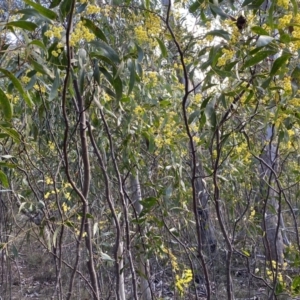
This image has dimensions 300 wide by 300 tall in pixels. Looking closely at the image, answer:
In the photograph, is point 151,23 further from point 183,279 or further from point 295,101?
point 183,279

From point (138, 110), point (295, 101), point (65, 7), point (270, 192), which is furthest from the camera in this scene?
point (270, 192)

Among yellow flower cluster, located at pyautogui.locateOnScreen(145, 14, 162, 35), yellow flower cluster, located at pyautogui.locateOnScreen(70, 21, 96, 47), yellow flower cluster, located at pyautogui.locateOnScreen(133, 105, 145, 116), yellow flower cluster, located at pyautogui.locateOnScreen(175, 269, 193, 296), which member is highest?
yellow flower cluster, located at pyautogui.locateOnScreen(145, 14, 162, 35)

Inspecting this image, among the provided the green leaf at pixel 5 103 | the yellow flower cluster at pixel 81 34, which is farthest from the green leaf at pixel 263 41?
the green leaf at pixel 5 103

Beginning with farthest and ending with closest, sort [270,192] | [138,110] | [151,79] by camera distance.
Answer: [270,192] → [151,79] → [138,110]

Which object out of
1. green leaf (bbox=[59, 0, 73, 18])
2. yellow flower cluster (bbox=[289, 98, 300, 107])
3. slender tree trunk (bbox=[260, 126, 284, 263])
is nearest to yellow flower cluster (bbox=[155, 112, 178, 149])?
slender tree trunk (bbox=[260, 126, 284, 263])

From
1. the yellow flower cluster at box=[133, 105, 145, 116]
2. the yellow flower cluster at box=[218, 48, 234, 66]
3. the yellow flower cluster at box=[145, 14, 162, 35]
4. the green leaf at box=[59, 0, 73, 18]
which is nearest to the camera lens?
the green leaf at box=[59, 0, 73, 18]

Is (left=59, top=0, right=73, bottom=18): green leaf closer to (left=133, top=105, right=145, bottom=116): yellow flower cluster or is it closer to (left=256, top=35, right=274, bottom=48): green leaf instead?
(left=256, top=35, right=274, bottom=48): green leaf

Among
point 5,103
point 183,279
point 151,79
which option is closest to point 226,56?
point 5,103

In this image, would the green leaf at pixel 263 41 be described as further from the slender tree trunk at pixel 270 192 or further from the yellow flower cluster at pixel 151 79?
the yellow flower cluster at pixel 151 79

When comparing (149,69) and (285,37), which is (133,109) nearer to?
(149,69)

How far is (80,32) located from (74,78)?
5.1 inches

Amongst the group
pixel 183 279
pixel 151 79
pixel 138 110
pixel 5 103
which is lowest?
pixel 183 279

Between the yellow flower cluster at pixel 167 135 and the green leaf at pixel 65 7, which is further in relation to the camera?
the yellow flower cluster at pixel 167 135

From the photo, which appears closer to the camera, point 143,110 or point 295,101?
point 295,101
